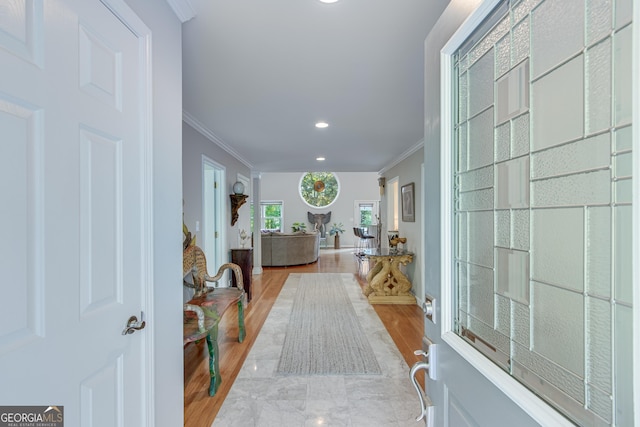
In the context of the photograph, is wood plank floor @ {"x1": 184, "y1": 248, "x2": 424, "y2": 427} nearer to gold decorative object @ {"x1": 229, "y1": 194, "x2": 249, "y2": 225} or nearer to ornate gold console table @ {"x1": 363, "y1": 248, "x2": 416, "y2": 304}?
ornate gold console table @ {"x1": 363, "y1": 248, "x2": 416, "y2": 304}

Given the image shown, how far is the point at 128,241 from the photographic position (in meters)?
1.11

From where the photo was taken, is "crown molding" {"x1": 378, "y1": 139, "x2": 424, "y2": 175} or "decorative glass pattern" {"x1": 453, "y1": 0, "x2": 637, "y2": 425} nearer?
"decorative glass pattern" {"x1": 453, "y1": 0, "x2": 637, "y2": 425}

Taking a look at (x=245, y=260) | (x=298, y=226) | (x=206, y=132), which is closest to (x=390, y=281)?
(x=245, y=260)

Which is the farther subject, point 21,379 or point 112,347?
point 112,347

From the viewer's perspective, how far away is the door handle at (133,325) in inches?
42.9

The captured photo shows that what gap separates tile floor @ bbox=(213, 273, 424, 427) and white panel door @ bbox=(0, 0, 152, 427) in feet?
3.26

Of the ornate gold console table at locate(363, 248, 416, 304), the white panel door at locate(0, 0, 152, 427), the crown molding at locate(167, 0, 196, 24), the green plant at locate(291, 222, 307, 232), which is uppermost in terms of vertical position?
the crown molding at locate(167, 0, 196, 24)

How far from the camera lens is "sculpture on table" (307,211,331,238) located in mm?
12233

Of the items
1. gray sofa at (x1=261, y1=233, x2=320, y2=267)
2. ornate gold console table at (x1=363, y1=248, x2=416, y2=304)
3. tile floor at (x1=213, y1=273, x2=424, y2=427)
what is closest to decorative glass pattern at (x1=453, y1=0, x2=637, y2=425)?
tile floor at (x1=213, y1=273, x2=424, y2=427)

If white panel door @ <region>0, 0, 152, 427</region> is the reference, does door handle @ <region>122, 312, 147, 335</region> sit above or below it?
below

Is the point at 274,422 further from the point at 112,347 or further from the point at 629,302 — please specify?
the point at 629,302

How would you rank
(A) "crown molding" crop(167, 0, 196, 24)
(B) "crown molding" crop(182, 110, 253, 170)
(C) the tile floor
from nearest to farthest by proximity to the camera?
1. (A) "crown molding" crop(167, 0, 196, 24)
2. (C) the tile floor
3. (B) "crown molding" crop(182, 110, 253, 170)

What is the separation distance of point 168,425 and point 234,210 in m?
3.68

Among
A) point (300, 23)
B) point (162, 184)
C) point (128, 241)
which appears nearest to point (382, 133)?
point (300, 23)
